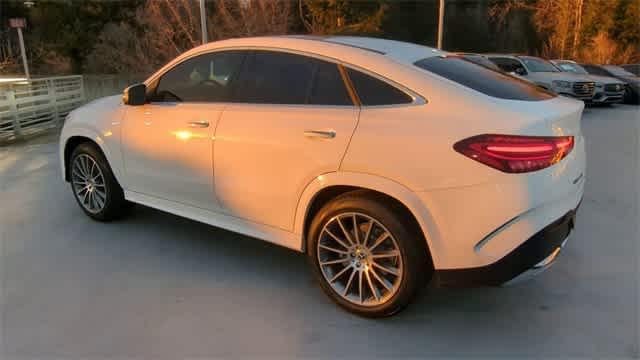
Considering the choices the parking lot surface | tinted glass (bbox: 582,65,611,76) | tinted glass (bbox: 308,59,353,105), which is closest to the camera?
the parking lot surface

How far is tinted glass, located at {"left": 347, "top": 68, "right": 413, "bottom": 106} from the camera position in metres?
2.94

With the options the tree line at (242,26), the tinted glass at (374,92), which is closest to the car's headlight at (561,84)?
the tree line at (242,26)

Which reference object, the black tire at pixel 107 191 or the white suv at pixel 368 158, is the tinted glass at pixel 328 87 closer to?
the white suv at pixel 368 158

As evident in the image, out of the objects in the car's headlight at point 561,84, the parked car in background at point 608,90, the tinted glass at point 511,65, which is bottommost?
the parked car in background at point 608,90

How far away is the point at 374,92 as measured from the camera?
119 inches

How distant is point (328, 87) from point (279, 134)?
0.43 metres

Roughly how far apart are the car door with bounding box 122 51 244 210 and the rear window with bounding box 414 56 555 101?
4.70ft

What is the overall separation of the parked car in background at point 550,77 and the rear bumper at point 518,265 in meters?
11.4

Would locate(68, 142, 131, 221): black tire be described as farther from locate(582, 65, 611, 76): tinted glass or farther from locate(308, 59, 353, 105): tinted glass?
locate(582, 65, 611, 76): tinted glass

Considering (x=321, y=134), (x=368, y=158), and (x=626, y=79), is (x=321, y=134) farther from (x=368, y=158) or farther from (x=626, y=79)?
(x=626, y=79)

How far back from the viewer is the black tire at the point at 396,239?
2836 millimetres

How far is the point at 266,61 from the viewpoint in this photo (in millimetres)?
3553

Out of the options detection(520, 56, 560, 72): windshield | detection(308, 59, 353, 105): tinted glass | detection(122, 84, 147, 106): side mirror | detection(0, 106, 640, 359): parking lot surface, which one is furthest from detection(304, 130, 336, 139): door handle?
detection(520, 56, 560, 72): windshield

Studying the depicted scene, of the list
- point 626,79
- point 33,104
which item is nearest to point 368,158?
point 33,104
